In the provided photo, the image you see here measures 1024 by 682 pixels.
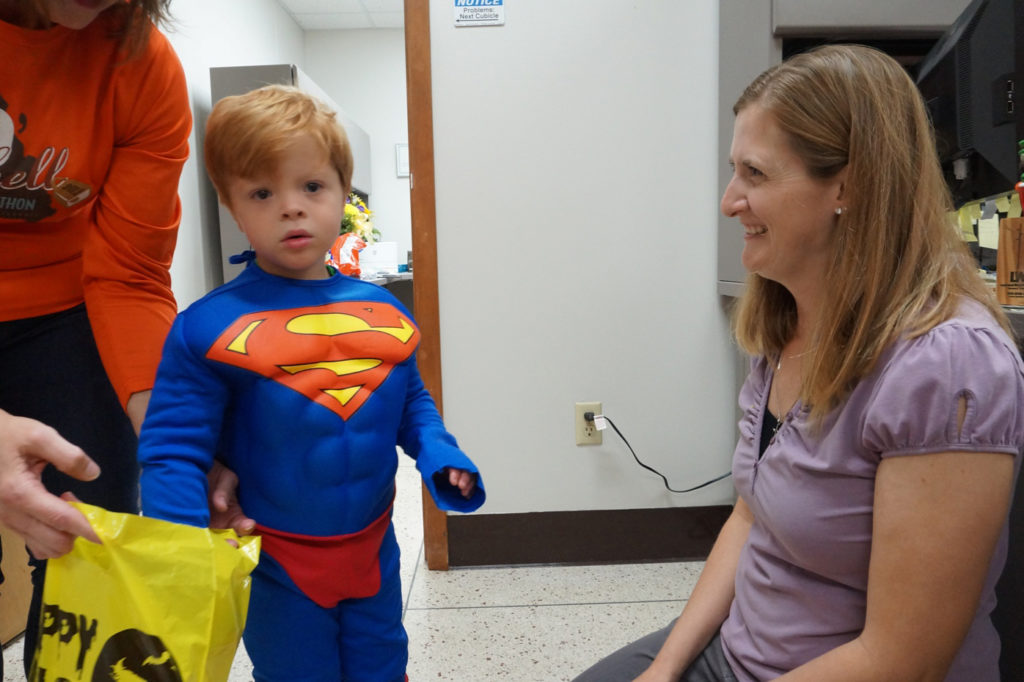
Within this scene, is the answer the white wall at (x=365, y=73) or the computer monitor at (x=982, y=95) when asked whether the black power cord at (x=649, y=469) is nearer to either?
the computer monitor at (x=982, y=95)

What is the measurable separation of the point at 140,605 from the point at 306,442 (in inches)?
10.7

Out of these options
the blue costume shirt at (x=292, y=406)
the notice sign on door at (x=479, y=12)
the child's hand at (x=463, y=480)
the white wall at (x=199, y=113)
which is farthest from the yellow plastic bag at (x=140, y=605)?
the white wall at (x=199, y=113)

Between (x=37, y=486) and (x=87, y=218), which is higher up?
(x=87, y=218)

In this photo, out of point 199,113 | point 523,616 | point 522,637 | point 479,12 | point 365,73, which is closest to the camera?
point 522,637

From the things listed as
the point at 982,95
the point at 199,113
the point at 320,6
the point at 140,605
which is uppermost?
the point at 320,6

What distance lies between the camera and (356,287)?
0.93 meters

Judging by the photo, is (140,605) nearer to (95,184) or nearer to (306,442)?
(306,442)

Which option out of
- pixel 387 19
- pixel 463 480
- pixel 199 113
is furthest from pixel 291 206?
pixel 387 19

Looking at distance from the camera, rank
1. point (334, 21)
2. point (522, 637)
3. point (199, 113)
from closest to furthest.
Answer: point (522, 637) → point (199, 113) → point (334, 21)

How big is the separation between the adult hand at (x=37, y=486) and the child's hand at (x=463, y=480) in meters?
0.36

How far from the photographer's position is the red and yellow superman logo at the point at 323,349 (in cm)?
82

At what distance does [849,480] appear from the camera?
2.33 feet

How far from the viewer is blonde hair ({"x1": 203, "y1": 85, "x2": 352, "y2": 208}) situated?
83 centimetres

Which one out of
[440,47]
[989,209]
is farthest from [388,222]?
[989,209]
